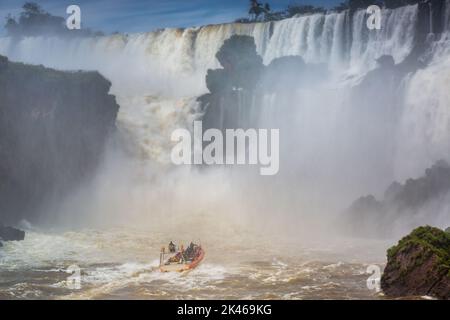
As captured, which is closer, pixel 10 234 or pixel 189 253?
pixel 189 253

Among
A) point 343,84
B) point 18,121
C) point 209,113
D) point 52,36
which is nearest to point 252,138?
point 209,113

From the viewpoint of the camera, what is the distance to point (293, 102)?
61.2m

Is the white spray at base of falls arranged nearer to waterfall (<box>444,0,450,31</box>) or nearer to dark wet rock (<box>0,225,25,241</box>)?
waterfall (<box>444,0,450,31</box>)

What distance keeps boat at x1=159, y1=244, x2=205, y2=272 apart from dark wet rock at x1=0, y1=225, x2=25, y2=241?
36.5 feet

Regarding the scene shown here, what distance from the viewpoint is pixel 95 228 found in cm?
5069

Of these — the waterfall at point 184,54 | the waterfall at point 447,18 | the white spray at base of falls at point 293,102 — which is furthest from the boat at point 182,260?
the waterfall at point 447,18

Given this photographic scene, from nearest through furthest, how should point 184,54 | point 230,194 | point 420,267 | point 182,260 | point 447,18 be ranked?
point 420,267 → point 182,260 → point 447,18 → point 230,194 → point 184,54

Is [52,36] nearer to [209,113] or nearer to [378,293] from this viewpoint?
[209,113]

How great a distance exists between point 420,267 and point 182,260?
1312 centimetres

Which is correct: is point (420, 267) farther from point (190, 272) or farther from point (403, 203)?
point (403, 203)

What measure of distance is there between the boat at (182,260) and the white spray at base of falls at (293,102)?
14354 millimetres

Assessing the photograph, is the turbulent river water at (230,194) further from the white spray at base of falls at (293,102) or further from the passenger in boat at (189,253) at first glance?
the passenger in boat at (189,253)

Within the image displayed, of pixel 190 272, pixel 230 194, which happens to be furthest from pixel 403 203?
pixel 190 272

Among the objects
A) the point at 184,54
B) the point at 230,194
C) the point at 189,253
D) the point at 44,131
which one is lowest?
the point at 189,253
